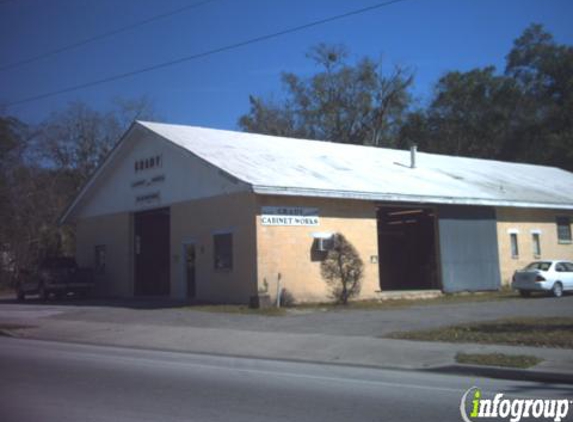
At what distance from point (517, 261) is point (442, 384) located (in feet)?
76.6

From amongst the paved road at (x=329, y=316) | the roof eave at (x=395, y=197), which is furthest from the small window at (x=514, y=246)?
the paved road at (x=329, y=316)

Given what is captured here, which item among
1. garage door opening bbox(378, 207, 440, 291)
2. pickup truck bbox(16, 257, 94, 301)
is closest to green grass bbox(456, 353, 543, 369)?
garage door opening bbox(378, 207, 440, 291)

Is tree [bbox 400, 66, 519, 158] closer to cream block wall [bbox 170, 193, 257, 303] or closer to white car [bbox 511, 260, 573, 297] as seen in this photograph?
white car [bbox 511, 260, 573, 297]

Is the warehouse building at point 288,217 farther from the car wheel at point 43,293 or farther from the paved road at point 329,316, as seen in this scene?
the paved road at point 329,316

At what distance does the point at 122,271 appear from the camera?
102ft

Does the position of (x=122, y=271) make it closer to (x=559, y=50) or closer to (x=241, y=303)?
(x=241, y=303)

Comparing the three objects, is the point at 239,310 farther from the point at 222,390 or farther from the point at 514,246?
the point at 514,246

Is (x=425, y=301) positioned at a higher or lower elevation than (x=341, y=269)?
lower

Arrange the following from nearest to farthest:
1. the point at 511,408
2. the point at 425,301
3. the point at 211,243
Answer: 1. the point at 511,408
2. the point at 211,243
3. the point at 425,301

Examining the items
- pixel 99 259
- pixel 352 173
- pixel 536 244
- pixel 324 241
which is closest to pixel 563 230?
pixel 536 244

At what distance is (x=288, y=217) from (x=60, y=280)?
12.8 meters

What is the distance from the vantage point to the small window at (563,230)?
34.3 meters

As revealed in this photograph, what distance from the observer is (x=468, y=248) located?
2930 centimetres

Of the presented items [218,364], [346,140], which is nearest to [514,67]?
[346,140]
